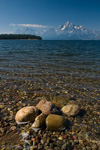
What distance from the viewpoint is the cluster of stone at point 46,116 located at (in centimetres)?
455

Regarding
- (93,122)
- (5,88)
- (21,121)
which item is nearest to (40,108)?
(21,121)

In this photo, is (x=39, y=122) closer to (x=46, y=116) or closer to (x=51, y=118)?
(x=51, y=118)

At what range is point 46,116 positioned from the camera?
510cm

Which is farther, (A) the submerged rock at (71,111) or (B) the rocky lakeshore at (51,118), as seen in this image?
(A) the submerged rock at (71,111)

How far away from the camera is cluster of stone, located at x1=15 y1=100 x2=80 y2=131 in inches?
179

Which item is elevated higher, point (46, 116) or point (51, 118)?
point (51, 118)

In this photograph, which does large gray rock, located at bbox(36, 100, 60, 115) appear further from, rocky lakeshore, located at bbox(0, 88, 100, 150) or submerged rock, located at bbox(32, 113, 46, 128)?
submerged rock, located at bbox(32, 113, 46, 128)

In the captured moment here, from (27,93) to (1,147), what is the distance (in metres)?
4.13

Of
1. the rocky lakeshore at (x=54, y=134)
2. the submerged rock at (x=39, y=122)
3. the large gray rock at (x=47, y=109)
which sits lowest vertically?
the rocky lakeshore at (x=54, y=134)

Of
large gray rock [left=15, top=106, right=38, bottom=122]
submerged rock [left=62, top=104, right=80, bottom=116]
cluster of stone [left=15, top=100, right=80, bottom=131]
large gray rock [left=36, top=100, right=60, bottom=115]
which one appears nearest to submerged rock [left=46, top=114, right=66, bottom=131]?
cluster of stone [left=15, top=100, right=80, bottom=131]

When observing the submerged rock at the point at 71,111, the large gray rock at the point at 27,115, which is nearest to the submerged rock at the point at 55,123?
the large gray rock at the point at 27,115

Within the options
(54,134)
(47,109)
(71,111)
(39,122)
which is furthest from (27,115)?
(71,111)

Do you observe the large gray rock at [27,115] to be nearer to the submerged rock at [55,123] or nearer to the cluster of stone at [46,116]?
the cluster of stone at [46,116]

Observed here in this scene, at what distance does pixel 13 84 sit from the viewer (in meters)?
9.09
